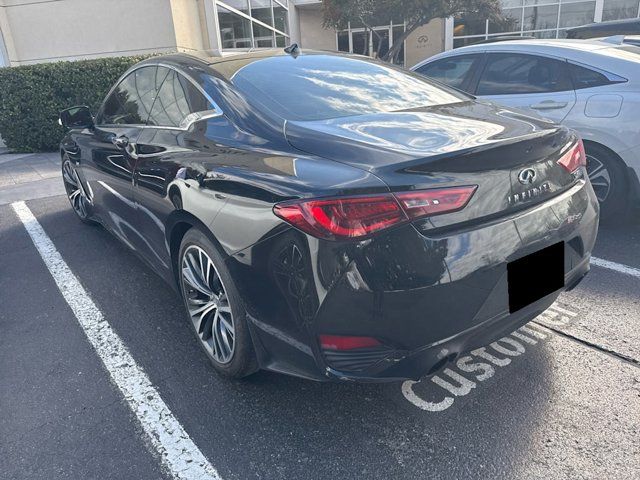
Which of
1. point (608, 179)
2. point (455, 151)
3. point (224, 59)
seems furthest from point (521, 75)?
point (455, 151)

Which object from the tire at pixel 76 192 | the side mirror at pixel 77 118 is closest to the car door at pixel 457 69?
the side mirror at pixel 77 118

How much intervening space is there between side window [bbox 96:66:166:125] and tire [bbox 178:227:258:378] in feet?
3.89

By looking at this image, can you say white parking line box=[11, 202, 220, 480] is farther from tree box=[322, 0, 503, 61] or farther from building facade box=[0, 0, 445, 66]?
tree box=[322, 0, 503, 61]

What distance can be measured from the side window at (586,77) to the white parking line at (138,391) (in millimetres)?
4064

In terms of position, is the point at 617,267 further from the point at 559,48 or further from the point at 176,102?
the point at 176,102

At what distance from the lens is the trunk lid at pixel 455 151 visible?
1.76 meters

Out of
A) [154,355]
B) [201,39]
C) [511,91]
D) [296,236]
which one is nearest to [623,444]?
[296,236]

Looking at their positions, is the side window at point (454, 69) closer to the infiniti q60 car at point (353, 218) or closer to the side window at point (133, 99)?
the infiniti q60 car at point (353, 218)

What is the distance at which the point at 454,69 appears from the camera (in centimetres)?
508

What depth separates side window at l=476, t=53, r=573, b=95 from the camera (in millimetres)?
4266

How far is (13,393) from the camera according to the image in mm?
2453

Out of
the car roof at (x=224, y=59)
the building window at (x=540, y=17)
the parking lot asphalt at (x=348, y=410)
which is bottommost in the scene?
the parking lot asphalt at (x=348, y=410)

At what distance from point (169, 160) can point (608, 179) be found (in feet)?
11.6

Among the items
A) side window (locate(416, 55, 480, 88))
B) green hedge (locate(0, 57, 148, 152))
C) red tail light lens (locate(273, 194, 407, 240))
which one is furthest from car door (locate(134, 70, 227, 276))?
green hedge (locate(0, 57, 148, 152))
